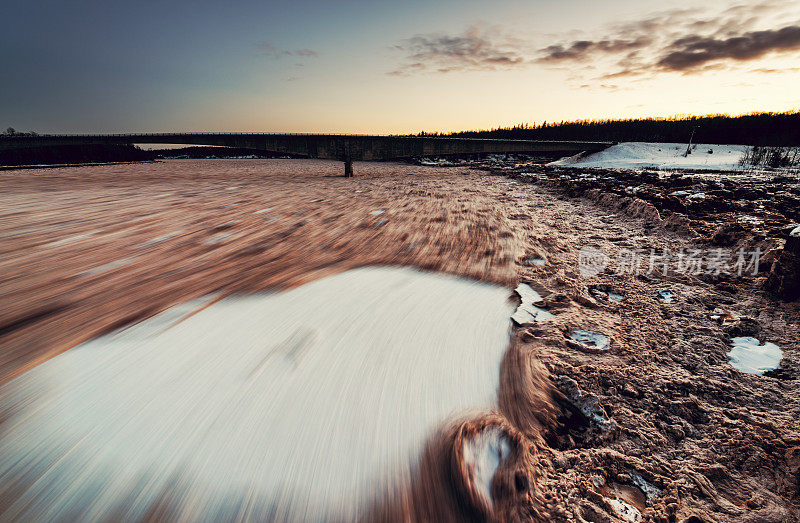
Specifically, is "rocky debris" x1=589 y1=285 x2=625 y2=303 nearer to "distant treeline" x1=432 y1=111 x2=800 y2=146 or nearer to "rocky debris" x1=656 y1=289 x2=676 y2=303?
"rocky debris" x1=656 y1=289 x2=676 y2=303

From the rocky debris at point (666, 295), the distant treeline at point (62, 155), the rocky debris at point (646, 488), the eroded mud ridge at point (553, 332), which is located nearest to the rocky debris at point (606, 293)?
the eroded mud ridge at point (553, 332)

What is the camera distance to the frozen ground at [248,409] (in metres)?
0.91

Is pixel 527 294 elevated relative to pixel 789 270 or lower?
lower

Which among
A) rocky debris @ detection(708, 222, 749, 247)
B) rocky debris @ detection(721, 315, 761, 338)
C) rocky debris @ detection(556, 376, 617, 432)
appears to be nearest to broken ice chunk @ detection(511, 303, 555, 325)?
rocky debris @ detection(556, 376, 617, 432)

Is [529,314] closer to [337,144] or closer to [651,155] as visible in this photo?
[337,144]

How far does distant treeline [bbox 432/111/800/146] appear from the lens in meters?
39.4

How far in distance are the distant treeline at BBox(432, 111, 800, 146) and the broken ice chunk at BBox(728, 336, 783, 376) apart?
4639cm

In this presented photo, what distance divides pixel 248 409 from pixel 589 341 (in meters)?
1.75

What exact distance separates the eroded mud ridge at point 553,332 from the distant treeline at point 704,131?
4560 cm

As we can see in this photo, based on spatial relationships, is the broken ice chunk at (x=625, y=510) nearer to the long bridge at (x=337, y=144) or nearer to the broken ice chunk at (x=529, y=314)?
the broken ice chunk at (x=529, y=314)

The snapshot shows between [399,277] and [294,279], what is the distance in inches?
34.0

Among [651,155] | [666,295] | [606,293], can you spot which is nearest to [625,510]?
[606,293]

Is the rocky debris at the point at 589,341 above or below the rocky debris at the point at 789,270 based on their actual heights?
below

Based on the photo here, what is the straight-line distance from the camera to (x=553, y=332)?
5.67ft
